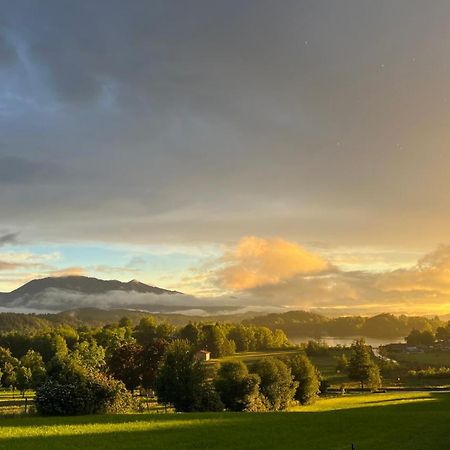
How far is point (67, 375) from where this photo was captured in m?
51.6

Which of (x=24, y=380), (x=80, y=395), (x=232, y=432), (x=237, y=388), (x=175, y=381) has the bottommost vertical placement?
(x=24, y=380)

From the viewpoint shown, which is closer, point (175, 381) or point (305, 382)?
point (175, 381)

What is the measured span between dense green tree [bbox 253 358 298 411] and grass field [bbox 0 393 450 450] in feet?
92.9

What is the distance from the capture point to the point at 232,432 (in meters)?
36.6

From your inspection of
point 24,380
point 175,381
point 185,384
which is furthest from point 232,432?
point 24,380

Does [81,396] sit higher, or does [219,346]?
[81,396]

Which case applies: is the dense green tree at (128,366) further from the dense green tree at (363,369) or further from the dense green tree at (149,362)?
the dense green tree at (363,369)

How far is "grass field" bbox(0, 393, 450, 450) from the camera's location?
102ft

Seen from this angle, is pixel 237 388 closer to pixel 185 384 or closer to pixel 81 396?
pixel 185 384

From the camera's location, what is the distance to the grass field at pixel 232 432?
3105cm

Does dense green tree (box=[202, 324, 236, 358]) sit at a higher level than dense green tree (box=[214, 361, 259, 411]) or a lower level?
lower

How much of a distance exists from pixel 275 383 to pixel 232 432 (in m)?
41.7

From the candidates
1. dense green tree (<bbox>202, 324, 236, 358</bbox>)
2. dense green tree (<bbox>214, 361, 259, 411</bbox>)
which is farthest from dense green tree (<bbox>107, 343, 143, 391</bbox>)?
dense green tree (<bbox>202, 324, 236, 358</bbox>)

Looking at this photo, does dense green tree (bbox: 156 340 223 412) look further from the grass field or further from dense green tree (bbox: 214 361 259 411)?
the grass field
